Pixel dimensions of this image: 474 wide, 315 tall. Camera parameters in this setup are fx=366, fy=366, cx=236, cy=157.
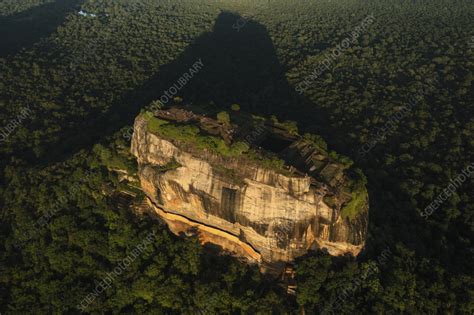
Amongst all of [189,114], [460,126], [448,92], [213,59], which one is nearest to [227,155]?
[189,114]

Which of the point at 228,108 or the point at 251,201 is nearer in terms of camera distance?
the point at 251,201

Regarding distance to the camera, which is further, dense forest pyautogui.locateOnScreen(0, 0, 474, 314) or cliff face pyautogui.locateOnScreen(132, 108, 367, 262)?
dense forest pyautogui.locateOnScreen(0, 0, 474, 314)

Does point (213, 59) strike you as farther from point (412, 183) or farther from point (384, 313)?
point (384, 313)

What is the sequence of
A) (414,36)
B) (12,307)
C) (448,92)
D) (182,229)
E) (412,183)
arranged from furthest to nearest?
(414,36) → (448,92) → (412,183) → (182,229) → (12,307)

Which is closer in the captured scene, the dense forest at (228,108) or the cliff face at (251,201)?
the cliff face at (251,201)

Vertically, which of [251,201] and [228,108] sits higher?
[251,201]
